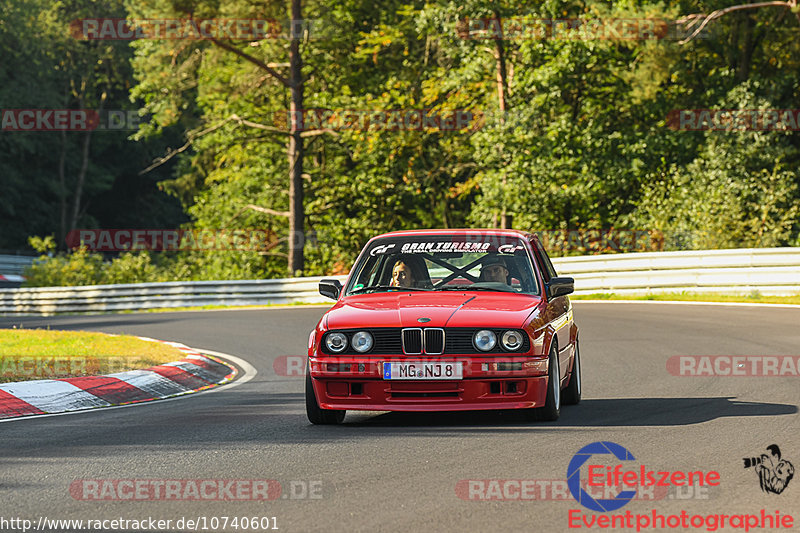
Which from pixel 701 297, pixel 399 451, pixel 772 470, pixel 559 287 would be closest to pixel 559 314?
pixel 559 287

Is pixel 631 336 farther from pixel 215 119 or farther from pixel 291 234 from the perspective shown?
pixel 215 119

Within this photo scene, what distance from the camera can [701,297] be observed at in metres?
23.3

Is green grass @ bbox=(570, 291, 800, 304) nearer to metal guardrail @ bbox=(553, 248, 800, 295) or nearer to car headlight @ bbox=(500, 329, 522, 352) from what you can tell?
metal guardrail @ bbox=(553, 248, 800, 295)

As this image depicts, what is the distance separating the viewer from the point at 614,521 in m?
5.37

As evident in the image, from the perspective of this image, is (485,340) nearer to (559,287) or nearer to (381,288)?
(559,287)

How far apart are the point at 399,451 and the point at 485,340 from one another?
1.27 metres

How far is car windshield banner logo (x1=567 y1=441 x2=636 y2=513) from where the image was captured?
568 centimetres

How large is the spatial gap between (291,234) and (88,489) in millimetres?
31453

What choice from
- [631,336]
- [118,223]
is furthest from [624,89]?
[118,223]
